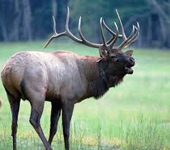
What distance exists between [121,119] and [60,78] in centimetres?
488

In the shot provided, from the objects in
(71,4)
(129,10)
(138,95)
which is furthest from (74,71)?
(71,4)

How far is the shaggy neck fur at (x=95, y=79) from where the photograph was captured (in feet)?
31.4

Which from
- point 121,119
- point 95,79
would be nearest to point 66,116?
point 95,79

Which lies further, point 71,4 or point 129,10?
point 71,4

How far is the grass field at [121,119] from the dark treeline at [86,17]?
63.5 ft

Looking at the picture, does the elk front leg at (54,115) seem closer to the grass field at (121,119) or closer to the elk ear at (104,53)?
the grass field at (121,119)

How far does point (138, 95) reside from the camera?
20281mm

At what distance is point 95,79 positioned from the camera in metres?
9.62

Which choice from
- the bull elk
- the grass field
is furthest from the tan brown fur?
the grass field

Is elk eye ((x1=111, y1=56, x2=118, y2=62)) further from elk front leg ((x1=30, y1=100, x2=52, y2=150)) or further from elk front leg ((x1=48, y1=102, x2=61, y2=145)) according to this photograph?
elk front leg ((x1=30, y1=100, x2=52, y2=150))

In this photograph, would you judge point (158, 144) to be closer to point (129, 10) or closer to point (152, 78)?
point (152, 78)

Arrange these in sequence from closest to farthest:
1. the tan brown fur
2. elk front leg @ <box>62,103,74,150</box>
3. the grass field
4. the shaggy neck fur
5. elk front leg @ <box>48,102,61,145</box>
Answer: the tan brown fur < elk front leg @ <box>62,103,74,150</box> < elk front leg @ <box>48,102,61,145</box> < the shaggy neck fur < the grass field

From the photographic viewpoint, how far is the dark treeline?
1991 inches

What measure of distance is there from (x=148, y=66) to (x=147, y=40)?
21479 millimetres
